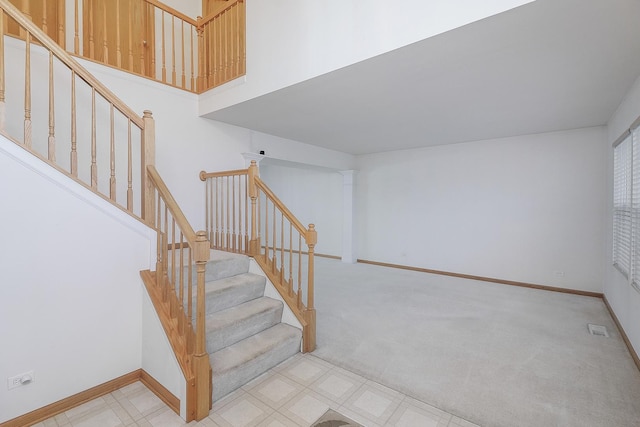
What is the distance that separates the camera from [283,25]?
9.41ft

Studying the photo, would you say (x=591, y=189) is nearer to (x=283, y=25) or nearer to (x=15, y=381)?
(x=283, y=25)

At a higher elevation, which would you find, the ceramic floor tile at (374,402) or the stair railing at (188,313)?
the stair railing at (188,313)

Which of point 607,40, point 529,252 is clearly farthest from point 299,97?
point 529,252

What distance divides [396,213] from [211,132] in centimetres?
397

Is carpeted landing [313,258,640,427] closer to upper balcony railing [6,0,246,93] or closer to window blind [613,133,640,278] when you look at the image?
window blind [613,133,640,278]

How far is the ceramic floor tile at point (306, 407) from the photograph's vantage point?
184cm

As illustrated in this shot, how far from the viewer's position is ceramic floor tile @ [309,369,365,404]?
2059 mm

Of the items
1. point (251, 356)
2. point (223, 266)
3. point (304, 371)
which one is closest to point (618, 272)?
point (304, 371)

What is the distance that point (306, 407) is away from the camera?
6.36 feet

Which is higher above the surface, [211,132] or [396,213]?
[211,132]

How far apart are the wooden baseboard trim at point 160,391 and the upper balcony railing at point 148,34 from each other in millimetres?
3105

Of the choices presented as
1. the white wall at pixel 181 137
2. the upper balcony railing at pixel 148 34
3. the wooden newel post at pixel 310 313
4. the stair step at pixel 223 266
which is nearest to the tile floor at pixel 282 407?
the wooden newel post at pixel 310 313

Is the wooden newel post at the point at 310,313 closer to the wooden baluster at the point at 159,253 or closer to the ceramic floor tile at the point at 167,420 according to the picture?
the ceramic floor tile at the point at 167,420

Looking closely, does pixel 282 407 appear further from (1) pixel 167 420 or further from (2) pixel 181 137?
(2) pixel 181 137
